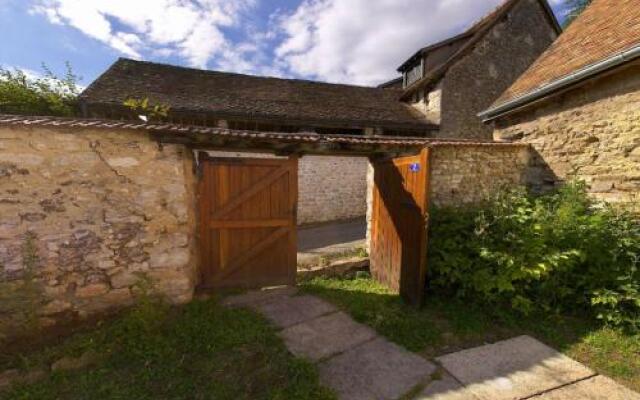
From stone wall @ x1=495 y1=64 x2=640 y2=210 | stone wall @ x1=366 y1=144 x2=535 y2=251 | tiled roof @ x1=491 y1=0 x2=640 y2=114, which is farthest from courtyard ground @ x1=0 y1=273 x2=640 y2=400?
tiled roof @ x1=491 y1=0 x2=640 y2=114

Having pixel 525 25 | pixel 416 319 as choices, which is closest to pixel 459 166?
pixel 416 319

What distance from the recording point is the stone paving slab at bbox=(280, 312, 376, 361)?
125 inches

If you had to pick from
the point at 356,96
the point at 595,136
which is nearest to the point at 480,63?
the point at 356,96

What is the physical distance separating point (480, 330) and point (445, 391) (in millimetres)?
1361

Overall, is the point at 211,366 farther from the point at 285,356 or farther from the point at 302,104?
the point at 302,104

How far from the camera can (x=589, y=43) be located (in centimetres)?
532

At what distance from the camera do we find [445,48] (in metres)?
13.1

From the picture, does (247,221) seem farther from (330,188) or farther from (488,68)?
(488,68)

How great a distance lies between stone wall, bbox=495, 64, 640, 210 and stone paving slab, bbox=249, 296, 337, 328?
4666 mm

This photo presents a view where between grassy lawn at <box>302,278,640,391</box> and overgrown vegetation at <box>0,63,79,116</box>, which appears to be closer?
grassy lawn at <box>302,278,640,391</box>

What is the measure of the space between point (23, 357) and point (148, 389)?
1.59 metres

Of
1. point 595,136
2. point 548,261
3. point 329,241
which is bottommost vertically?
point 329,241

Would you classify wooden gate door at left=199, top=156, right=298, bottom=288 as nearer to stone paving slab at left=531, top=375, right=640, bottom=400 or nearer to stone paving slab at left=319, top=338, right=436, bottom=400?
stone paving slab at left=319, top=338, right=436, bottom=400

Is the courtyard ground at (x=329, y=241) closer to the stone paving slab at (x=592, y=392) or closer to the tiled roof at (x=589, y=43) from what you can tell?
the stone paving slab at (x=592, y=392)
